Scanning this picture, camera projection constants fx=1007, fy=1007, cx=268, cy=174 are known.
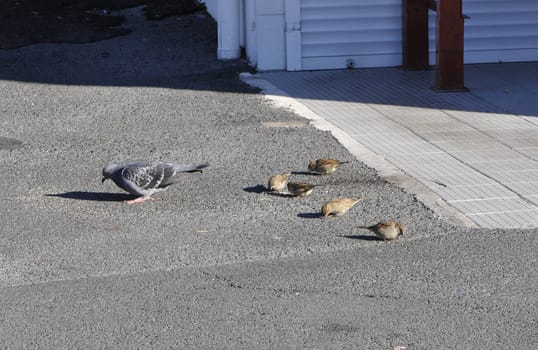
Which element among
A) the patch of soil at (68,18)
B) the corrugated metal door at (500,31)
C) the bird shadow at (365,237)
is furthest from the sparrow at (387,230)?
the patch of soil at (68,18)

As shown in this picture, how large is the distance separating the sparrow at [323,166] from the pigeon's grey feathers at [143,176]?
136cm

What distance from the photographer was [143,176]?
831 cm

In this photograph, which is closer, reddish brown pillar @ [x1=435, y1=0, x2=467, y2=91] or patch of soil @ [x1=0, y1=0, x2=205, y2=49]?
reddish brown pillar @ [x1=435, y1=0, x2=467, y2=91]

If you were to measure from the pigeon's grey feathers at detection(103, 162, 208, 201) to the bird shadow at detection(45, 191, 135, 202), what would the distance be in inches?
9.4

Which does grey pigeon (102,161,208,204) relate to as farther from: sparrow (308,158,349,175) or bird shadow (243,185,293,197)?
sparrow (308,158,349,175)

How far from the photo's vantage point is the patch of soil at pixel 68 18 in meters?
17.7

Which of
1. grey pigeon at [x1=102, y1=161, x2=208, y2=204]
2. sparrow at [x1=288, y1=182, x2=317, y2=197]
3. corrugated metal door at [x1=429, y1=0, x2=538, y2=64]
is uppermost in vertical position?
corrugated metal door at [x1=429, y1=0, x2=538, y2=64]

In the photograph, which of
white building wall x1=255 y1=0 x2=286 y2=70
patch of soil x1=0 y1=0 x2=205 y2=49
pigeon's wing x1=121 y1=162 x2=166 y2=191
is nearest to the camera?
pigeon's wing x1=121 y1=162 x2=166 y2=191

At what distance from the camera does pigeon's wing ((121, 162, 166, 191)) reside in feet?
27.3

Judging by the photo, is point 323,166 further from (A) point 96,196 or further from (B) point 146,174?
(A) point 96,196

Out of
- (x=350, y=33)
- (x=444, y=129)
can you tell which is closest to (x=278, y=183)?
(x=444, y=129)

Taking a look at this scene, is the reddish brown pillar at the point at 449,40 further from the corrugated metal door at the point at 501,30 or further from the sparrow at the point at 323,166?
the sparrow at the point at 323,166

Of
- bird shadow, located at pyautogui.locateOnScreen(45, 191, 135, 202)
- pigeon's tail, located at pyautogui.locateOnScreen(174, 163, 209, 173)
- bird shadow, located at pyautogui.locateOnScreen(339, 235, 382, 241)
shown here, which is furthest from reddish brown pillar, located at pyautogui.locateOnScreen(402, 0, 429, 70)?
bird shadow, located at pyautogui.locateOnScreen(339, 235, 382, 241)

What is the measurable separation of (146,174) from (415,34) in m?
7.11
